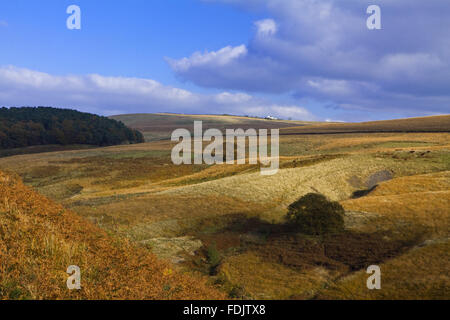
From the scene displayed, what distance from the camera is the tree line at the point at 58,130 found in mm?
138137

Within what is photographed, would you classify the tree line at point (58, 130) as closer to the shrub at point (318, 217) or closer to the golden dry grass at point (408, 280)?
the shrub at point (318, 217)

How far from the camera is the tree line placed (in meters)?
138

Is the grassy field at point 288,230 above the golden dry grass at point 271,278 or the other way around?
above

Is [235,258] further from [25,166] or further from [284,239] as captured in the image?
[25,166]

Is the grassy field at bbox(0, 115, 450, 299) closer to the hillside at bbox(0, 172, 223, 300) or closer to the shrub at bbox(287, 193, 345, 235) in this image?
the shrub at bbox(287, 193, 345, 235)

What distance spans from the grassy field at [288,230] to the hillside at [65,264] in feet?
4.46

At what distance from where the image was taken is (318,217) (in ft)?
104

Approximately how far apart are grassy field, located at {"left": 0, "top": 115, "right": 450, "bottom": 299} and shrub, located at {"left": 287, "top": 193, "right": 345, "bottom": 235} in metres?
0.90

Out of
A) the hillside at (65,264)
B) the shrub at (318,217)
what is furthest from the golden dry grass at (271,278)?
the hillside at (65,264)

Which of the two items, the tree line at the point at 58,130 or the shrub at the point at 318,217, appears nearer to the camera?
the shrub at the point at 318,217

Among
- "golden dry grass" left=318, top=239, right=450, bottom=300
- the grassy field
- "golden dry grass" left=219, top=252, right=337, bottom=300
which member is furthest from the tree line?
"golden dry grass" left=318, top=239, right=450, bottom=300

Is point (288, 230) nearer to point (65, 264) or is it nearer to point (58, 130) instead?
point (65, 264)
